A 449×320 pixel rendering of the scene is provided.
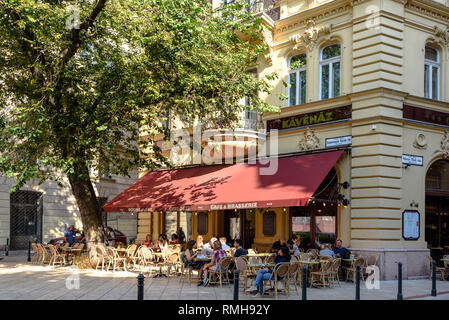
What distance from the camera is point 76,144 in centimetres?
1762

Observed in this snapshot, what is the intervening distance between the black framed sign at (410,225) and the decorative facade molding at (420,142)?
2.25 m

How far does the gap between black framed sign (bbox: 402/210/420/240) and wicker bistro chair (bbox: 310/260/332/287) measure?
136 inches

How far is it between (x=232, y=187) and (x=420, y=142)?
6.72 metres

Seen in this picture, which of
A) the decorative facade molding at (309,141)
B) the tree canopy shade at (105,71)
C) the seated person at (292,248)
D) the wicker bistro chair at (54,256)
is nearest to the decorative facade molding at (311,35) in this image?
the tree canopy shade at (105,71)

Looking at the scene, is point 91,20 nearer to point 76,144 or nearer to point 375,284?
point 76,144

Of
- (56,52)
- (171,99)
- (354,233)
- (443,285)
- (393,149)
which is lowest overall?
(443,285)

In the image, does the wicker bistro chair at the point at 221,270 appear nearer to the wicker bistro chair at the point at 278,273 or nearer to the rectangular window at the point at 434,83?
the wicker bistro chair at the point at 278,273

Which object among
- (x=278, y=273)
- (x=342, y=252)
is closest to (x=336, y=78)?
(x=342, y=252)

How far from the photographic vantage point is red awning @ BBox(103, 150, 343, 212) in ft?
56.0

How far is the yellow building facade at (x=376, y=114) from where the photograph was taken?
57.4 feet

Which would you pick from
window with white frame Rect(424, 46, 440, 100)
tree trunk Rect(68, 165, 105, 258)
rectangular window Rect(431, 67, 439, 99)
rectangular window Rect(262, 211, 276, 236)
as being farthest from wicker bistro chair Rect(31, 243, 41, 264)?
rectangular window Rect(431, 67, 439, 99)
